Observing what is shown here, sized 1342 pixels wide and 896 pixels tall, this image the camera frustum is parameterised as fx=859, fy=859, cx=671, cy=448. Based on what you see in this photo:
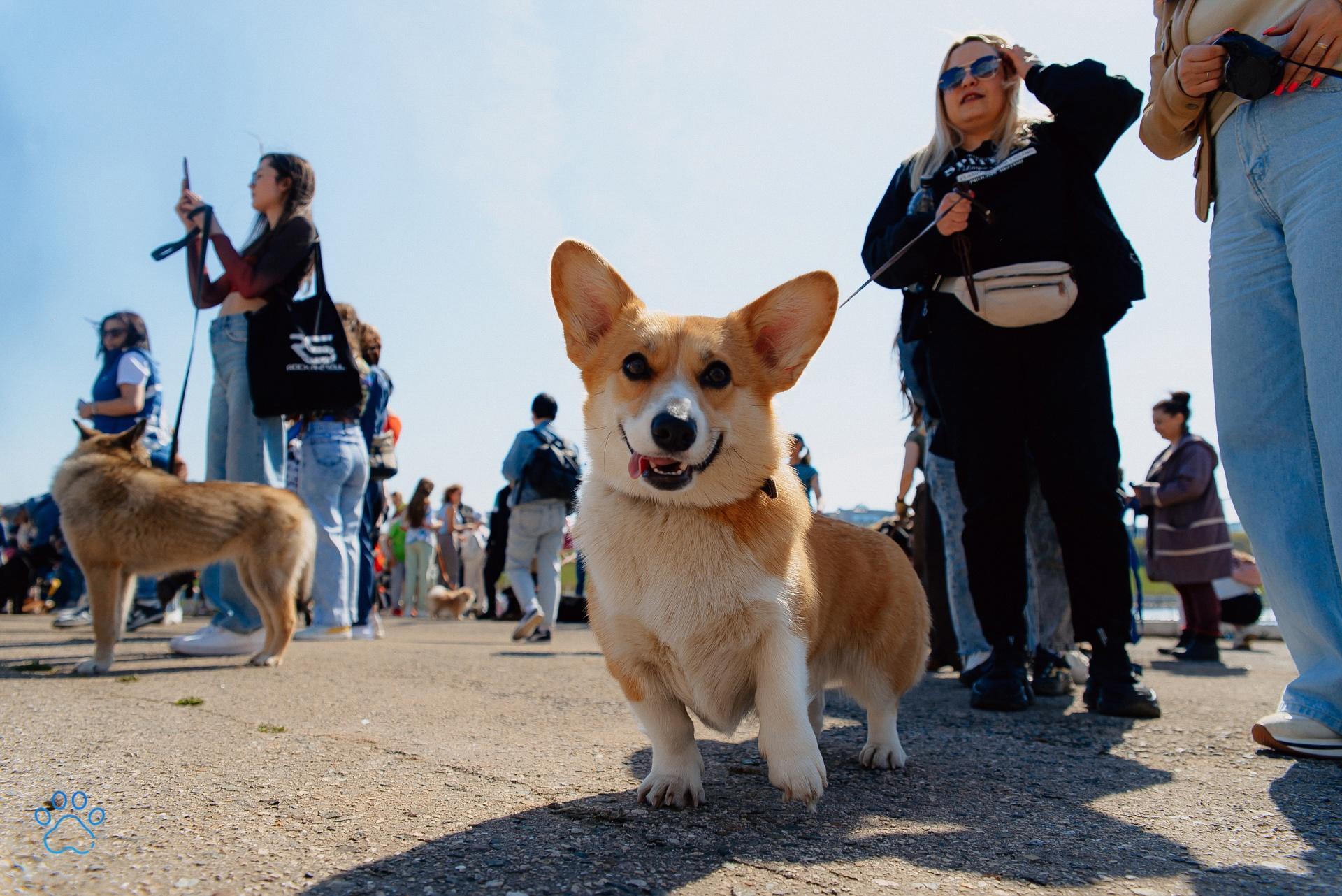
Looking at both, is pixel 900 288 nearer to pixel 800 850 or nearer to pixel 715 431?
pixel 715 431

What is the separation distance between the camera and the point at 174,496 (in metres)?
4.63

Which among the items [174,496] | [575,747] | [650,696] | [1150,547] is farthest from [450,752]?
[1150,547]

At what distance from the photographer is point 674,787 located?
198 cm

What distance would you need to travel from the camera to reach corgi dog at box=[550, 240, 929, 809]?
1988 mm

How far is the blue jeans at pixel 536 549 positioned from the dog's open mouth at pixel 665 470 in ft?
17.5

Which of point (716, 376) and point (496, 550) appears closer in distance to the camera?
point (716, 376)

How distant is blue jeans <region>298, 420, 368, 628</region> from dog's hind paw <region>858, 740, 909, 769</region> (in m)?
4.40

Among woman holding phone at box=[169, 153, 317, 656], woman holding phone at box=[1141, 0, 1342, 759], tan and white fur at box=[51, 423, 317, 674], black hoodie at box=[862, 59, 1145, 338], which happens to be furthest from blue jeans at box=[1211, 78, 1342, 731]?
woman holding phone at box=[169, 153, 317, 656]

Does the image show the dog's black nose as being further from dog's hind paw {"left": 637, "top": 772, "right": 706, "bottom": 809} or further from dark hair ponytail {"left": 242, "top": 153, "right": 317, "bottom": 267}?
dark hair ponytail {"left": 242, "top": 153, "right": 317, "bottom": 267}

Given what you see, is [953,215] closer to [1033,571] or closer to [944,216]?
[944,216]

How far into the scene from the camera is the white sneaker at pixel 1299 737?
2.34 m

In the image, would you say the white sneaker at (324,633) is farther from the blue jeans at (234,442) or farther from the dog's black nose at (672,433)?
the dog's black nose at (672,433)

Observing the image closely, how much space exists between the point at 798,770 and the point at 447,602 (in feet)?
37.8

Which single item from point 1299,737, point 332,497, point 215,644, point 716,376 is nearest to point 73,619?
point 332,497
